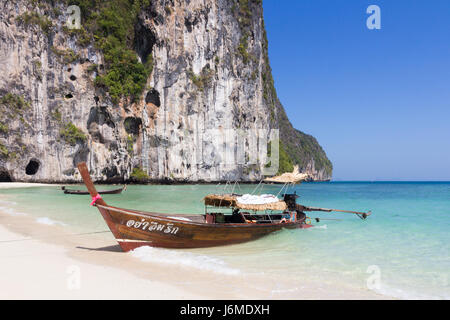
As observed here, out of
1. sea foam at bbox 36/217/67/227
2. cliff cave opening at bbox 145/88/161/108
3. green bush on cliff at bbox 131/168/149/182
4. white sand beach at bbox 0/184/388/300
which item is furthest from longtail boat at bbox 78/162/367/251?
cliff cave opening at bbox 145/88/161/108

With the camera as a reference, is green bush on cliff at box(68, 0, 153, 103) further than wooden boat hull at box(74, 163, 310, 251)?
Yes

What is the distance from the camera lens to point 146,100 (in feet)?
146

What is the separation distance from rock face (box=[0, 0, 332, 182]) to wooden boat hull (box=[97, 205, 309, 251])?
3592cm

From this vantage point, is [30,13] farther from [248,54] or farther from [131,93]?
[248,54]

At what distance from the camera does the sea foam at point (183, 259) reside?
6555 millimetres

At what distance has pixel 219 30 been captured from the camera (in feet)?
164

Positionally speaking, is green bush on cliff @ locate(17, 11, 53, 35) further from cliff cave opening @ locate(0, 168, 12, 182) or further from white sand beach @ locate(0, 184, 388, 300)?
white sand beach @ locate(0, 184, 388, 300)

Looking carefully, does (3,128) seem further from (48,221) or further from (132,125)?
(48,221)

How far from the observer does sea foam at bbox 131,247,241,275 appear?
6555 millimetres

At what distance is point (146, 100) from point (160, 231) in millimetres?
39503

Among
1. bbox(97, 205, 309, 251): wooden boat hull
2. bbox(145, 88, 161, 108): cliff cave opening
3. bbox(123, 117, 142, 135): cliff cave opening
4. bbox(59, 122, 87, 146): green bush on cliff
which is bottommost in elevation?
bbox(97, 205, 309, 251): wooden boat hull

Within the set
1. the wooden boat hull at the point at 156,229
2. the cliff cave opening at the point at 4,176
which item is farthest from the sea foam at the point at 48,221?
the cliff cave opening at the point at 4,176
